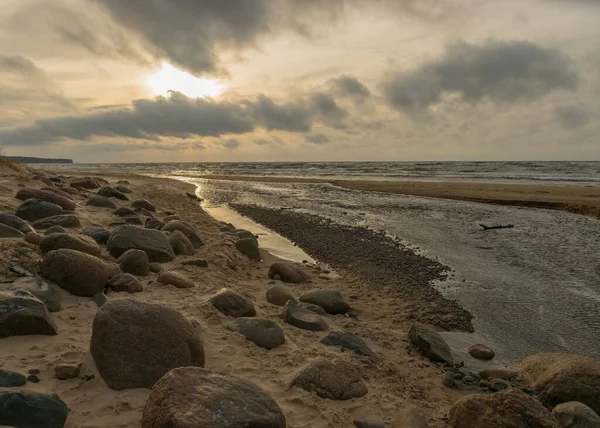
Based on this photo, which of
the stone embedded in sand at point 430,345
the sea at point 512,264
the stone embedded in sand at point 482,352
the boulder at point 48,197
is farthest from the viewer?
the boulder at point 48,197

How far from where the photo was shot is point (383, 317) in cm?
663

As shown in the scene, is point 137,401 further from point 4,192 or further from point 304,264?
point 4,192

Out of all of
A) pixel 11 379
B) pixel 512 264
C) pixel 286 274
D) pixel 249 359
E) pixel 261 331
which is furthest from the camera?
pixel 512 264

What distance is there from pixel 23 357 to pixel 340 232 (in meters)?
10.8

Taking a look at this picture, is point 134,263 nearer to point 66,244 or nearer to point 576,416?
point 66,244

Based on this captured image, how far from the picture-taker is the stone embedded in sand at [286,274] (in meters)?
8.23

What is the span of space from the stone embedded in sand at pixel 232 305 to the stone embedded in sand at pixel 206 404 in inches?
86.8

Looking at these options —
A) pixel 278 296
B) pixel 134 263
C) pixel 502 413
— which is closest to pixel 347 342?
pixel 278 296

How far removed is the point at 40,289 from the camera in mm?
4586

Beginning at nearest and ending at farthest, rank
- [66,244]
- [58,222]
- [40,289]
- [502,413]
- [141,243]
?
[502,413] → [40,289] → [66,244] → [141,243] → [58,222]

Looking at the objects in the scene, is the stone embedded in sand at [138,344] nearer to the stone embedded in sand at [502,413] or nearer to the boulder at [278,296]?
the stone embedded in sand at [502,413]

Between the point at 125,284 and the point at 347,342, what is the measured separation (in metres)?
3.18

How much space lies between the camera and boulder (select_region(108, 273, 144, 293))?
5.41 m

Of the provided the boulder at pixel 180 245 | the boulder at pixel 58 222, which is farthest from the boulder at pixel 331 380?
the boulder at pixel 58 222
